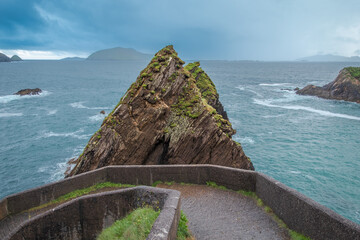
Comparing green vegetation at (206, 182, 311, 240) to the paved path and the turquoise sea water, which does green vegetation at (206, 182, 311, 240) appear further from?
the turquoise sea water

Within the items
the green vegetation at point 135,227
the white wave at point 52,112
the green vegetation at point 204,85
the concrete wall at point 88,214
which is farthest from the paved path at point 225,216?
the white wave at point 52,112

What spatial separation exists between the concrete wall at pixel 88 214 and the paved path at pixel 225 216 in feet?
5.54

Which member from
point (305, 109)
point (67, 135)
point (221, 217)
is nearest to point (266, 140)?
point (305, 109)

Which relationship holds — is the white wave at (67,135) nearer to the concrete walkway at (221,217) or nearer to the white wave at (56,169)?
the white wave at (56,169)

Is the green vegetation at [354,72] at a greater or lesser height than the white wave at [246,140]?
greater

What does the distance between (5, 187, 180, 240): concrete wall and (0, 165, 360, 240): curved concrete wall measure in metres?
3.63

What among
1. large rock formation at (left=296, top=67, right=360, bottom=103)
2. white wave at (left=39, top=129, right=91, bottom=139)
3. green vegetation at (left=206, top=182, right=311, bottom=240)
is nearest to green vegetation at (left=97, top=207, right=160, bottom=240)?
green vegetation at (left=206, top=182, right=311, bottom=240)

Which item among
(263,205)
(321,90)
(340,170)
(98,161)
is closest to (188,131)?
(98,161)

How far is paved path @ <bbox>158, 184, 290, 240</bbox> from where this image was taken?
8.12m

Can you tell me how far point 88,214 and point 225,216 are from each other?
4.49 metres

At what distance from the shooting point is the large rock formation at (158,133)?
62.2 ft

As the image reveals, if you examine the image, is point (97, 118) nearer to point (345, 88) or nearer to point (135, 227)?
point (135, 227)

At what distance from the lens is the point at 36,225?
7.76m

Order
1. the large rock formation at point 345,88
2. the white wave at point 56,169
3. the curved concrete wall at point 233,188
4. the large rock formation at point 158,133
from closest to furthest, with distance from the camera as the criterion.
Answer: the curved concrete wall at point 233,188 < the large rock formation at point 158,133 < the white wave at point 56,169 < the large rock formation at point 345,88
